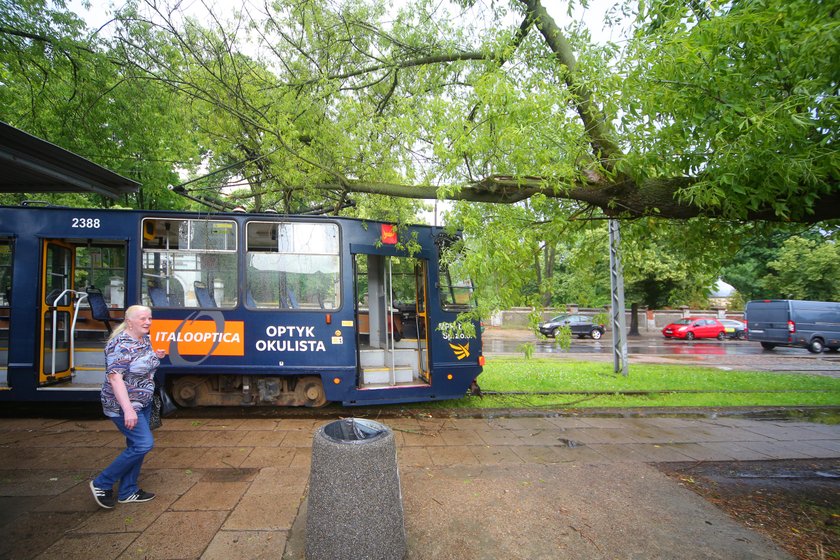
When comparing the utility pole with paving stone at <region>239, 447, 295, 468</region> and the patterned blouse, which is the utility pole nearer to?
paving stone at <region>239, 447, 295, 468</region>

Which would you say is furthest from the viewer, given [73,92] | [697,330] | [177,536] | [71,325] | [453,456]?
[697,330]

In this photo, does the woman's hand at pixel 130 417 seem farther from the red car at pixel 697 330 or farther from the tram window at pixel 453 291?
the red car at pixel 697 330

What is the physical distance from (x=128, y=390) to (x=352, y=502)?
2299 mm

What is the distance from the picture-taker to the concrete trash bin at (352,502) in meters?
A: 2.64

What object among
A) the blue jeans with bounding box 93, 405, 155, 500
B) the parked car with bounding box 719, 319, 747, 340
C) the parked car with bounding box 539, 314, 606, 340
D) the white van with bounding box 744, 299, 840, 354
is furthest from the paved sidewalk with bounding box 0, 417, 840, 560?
the parked car with bounding box 719, 319, 747, 340

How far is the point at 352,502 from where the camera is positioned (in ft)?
8.66

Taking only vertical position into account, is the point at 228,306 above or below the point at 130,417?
above

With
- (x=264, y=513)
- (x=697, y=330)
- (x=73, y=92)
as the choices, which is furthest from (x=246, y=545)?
(x=697, y=330)

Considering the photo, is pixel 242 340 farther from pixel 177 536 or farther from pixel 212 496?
pixel 177 536

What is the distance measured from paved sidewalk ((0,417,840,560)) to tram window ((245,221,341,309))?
1.91 m

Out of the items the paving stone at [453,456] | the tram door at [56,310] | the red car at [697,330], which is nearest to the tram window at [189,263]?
the tram door at [56,310]

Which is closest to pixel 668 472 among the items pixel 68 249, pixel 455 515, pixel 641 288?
pixel 455 515

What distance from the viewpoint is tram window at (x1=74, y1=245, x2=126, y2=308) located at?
7.21 meters

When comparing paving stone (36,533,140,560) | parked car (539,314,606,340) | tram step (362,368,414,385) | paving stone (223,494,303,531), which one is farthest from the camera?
parked car (539,314,606,340)
